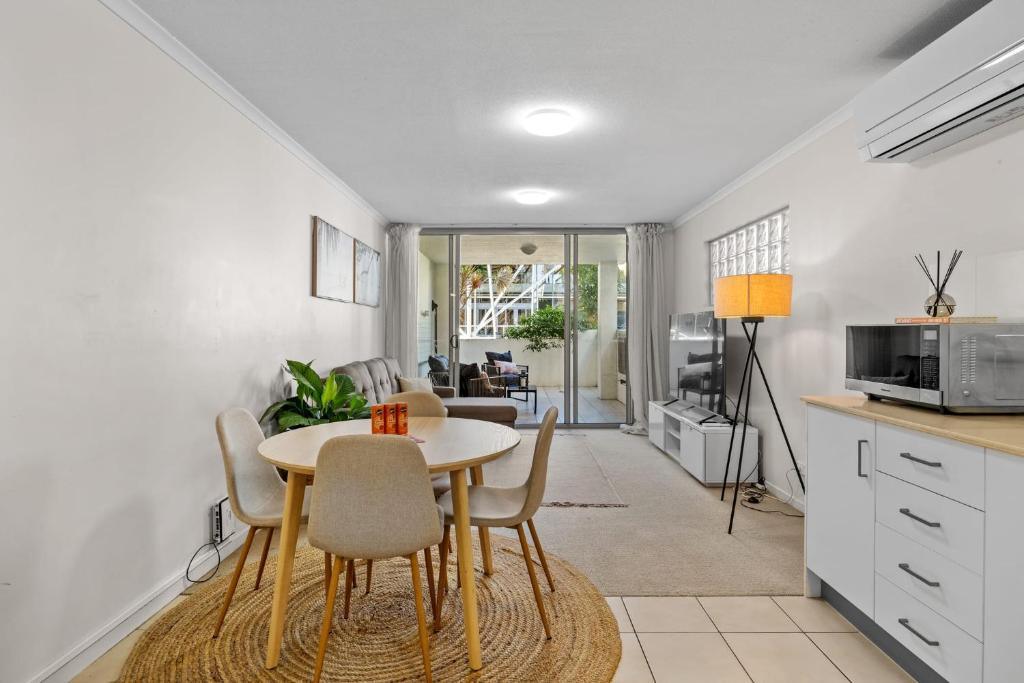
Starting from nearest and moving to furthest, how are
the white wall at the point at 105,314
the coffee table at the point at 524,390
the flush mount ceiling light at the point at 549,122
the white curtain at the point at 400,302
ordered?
the white wall at the point at 105,314 < the flush mount ceiling light at the point at 549,122 < the white curtain at the point at 400,302 < the coffee table at the point at 524,390

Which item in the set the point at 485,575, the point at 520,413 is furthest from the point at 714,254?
the point at 485,575

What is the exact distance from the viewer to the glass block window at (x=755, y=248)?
13.0 ft

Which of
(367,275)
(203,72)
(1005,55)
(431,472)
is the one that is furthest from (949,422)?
Answer: (367,275)

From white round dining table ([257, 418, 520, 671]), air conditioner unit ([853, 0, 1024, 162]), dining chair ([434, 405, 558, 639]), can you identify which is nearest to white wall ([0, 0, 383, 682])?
white round dining table ([257, 418, 520, 671])

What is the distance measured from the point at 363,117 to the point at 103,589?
8.38 feet

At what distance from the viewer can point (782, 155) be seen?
3689mm

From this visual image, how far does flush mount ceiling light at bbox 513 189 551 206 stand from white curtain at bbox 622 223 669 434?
1.57 m

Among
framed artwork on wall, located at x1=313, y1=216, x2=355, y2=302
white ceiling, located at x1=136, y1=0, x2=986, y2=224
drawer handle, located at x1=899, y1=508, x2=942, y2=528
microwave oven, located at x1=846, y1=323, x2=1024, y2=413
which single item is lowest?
drawer handle, located at x1=899, y1=508, x2=942, y2=528

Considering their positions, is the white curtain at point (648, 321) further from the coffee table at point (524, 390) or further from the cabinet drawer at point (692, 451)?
the cabinet drawer at point (692, 451)

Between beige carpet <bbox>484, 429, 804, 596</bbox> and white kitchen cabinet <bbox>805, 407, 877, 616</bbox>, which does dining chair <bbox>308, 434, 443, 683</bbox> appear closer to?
beige carpet <bbox>484, 429, 804, 596</bbox>

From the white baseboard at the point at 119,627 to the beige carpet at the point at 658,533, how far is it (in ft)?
5.69

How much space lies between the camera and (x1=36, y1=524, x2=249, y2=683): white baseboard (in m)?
1.75

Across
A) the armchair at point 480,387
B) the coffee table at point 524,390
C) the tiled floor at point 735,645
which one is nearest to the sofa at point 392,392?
the armchair at point 480,387

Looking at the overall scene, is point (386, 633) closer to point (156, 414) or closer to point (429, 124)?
point (156, 414)
